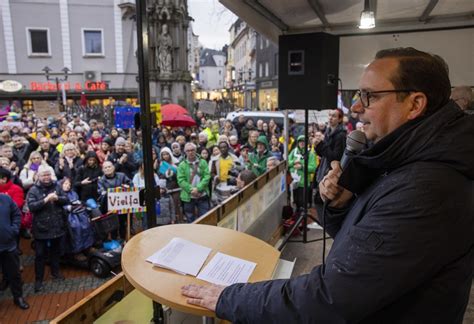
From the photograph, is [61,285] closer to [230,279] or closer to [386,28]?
[230,279]

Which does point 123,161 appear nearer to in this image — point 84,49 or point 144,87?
point 144,87

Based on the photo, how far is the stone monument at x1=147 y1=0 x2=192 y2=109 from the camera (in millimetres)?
25031

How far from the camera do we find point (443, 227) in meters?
0.96

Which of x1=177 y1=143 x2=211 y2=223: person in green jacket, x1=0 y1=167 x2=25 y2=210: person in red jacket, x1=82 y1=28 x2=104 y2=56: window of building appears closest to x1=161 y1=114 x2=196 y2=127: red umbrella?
x1=177 y1=143 x2=211 y2=223: person in green jacket

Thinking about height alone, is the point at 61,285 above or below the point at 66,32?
below

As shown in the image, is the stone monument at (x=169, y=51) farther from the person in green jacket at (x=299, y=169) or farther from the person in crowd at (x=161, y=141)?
the person in green jacket at (x=299, y=169)

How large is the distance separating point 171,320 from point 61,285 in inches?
144

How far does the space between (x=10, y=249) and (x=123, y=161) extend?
10.5 ft

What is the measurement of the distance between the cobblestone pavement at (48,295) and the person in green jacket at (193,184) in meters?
2.00

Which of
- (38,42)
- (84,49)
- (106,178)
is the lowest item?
(106,178)

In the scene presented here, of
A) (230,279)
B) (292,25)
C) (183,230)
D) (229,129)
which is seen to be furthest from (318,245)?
(229,129)

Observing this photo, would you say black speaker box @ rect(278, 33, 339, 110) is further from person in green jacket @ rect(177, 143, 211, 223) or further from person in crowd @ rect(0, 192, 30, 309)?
person in crowd @ rect(0, 192, 30, 309)

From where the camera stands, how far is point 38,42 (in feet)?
Result: 90.5

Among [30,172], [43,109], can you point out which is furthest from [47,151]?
[43,109]
